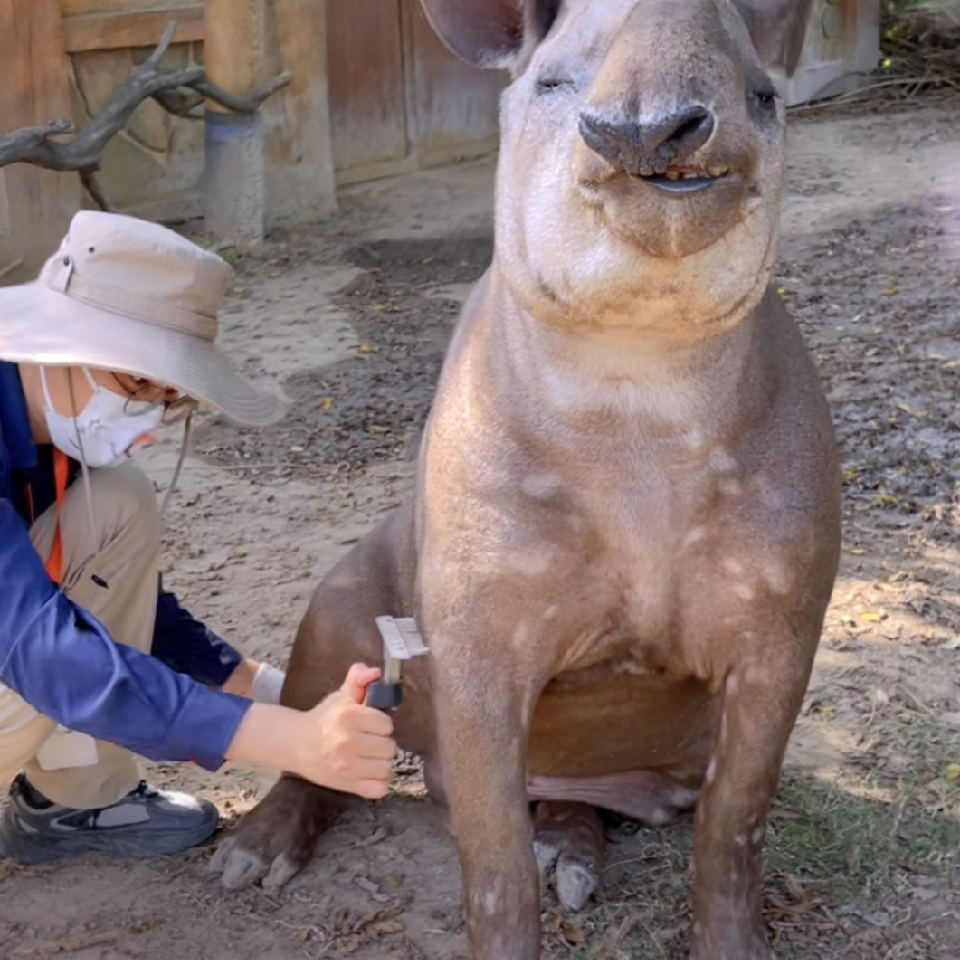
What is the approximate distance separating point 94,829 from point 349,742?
3.54ft

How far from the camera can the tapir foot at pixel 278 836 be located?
356 cm

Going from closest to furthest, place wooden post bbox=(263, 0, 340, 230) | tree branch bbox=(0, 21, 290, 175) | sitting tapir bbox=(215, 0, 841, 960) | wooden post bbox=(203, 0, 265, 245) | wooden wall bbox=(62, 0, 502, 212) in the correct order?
sitting tapir bbox=(215, 0, 841, 960) → tree branch bbox=(0, 21, 290, 175) → wooden post bbox=(203, 0, 265, 245) → wooden wall bbox=(62, 0, 502, 212) → wooden post bbox=(263, 0, 340, 230)

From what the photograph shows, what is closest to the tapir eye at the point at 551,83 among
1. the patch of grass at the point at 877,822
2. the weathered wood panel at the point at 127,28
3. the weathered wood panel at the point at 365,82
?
the patch of grass at the point at 877,822

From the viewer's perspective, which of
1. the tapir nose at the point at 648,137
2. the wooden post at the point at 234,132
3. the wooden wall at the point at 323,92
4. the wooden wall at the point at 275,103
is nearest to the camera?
the tapir nose at the point at 648,137

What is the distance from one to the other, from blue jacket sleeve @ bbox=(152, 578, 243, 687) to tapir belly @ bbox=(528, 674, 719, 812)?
0.78 meters

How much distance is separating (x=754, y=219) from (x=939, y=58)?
11702 mm

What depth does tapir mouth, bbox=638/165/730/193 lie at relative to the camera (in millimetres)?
2236

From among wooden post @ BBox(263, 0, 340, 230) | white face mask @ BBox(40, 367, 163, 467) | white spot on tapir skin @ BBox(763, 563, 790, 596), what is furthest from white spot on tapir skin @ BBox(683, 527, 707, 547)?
wooden post @ BBox(263, 0, 340, 230)

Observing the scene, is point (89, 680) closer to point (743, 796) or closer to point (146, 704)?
point (146, 704)

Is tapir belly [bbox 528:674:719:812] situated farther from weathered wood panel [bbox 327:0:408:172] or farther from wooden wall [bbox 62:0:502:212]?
weathered wood panel [bbox 327:0:408:172]

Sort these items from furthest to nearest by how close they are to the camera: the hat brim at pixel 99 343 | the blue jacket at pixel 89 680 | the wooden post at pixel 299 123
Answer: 1. the wooden post at pixel 299 123
2. the hat brim at pixel 99 343
3. the blue jacket at pixel 89 680

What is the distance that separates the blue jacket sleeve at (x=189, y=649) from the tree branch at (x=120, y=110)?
4.13 meters

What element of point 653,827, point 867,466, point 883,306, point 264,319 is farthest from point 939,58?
point 653,827

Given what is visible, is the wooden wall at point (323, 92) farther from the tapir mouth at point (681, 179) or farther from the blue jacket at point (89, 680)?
the tapir mouth at point (681, 179)
